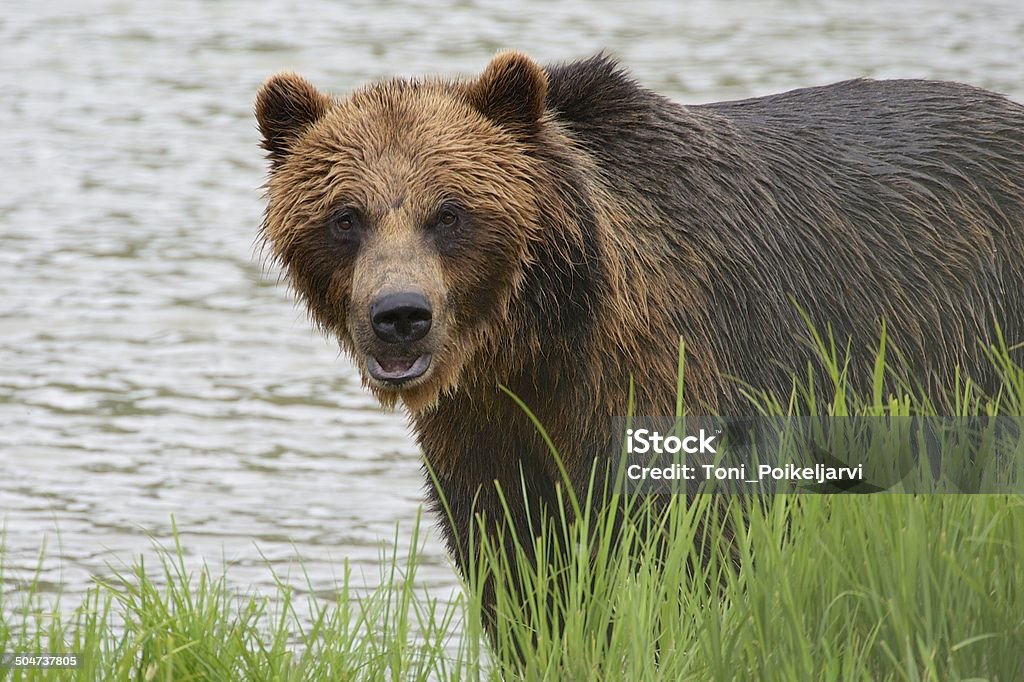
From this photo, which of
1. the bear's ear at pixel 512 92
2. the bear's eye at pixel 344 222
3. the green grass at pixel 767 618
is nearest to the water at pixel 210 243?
the bear's eye at pixel 344 222

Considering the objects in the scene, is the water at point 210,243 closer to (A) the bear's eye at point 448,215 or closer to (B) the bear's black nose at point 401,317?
(B) the bear's black nose at point 401,317

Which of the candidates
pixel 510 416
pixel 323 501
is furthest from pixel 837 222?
pixel 323 501

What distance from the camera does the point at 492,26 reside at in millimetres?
16984

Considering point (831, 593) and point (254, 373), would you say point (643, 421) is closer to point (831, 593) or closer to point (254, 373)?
point (831, 593)

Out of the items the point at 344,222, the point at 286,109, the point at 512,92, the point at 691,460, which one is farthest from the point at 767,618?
the point at 286,109

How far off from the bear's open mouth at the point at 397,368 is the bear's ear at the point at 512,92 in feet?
2.48

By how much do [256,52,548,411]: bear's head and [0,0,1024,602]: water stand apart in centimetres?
90

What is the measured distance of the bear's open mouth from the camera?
15.6ft

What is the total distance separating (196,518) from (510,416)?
2.74 metres

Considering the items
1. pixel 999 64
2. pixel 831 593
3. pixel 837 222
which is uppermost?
pixel 999 64

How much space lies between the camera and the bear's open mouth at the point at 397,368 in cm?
477

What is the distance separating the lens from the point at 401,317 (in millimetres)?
4645

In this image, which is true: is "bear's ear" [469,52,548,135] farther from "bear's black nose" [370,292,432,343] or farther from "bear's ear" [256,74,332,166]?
"bear's black nose" [370,292,432,343]

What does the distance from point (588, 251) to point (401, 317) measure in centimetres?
61
